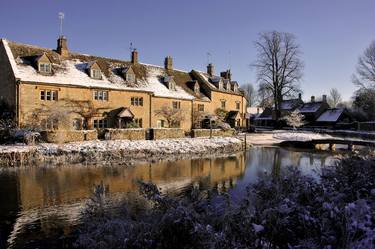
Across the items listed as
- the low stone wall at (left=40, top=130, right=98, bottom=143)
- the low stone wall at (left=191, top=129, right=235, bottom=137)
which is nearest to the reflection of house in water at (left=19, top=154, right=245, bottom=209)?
the low stone wall at (left=40, top=130, right=98, bottom=143)

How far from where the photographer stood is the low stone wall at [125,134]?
88.7 feet

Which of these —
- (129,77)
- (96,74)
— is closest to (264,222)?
(96,74)

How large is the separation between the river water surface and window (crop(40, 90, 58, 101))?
1149 cm

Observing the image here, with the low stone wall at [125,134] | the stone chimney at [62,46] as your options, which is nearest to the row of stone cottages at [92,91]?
the stone chimney at [62,46]

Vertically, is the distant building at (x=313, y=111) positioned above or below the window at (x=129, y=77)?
below

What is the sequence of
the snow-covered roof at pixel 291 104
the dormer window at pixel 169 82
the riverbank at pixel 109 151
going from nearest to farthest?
the riverbank at pixel 109 151
the dormer window at pixel 169 82
the snow-covered roof at pixel 291 104

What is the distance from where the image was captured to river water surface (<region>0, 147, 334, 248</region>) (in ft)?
30.9

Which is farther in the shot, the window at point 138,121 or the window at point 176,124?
the window at point 176,124

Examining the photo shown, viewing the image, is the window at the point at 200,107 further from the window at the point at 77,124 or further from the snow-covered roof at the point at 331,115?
the snow-covered roof at the point at 331,115

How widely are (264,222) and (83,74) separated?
1207 inches

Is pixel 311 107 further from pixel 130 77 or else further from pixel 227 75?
pixel 130 77

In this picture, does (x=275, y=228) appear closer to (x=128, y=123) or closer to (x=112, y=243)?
(x=112, y=243)

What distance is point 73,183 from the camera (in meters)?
15.5

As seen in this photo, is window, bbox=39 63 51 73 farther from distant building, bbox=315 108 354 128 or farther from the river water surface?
distant building, bbox=315 108 354 128
